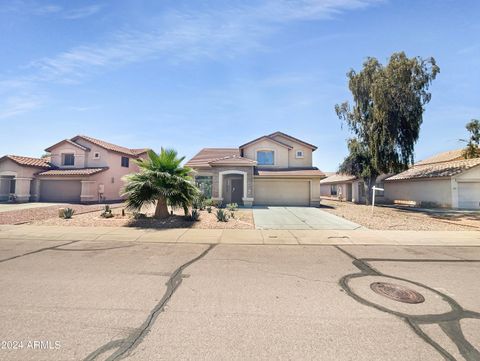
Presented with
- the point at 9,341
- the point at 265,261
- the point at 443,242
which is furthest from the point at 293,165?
the point at 9,341

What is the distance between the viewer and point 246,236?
952 centimetres

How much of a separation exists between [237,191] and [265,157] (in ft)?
16.7

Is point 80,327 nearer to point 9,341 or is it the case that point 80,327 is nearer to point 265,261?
point 9,341

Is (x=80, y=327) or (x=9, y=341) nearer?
(x=9, y=341)

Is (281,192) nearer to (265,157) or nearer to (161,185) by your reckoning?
(265,157)

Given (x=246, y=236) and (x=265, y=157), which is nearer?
(x=246, y=236)

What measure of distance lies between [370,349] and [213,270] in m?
3.51

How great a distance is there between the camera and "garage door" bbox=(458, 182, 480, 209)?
21.7m

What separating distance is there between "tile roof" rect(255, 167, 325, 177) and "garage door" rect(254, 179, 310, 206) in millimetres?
860

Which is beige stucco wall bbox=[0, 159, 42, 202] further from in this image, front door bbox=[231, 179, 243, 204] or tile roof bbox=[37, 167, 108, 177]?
front door bbox=[231, 179, 243, 204]

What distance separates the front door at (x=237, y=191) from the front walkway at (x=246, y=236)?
11.9m

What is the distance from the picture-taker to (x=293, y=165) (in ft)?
82.4

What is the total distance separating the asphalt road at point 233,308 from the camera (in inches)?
109

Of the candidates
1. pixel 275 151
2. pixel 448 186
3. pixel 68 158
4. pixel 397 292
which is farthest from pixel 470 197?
pixel 68 158
